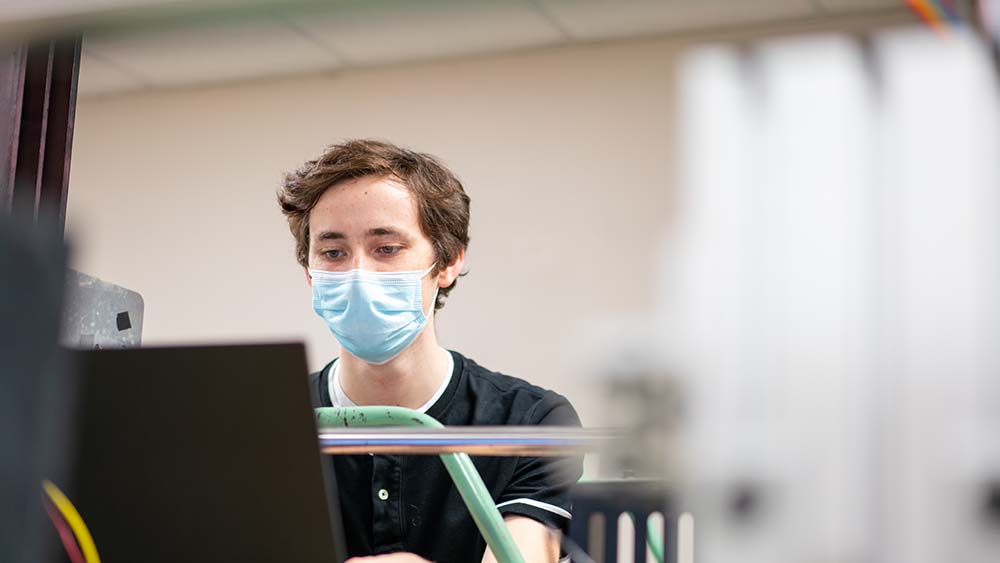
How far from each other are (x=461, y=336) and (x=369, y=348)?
1404 millimetres

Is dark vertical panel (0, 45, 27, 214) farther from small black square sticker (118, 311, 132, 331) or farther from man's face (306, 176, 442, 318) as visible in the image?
small black square sticker (118, 311, 132, 331)

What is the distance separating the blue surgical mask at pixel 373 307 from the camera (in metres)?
1.72

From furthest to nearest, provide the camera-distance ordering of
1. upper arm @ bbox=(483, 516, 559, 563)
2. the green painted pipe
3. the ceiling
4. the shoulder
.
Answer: the ceiling < the shoulder < upper arm @ bbox=(483, 516, 559, 563) < the green painted pipe

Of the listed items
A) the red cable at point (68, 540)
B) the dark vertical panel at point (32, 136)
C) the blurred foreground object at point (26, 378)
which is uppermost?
the dark vertical panel at point (32, 136)

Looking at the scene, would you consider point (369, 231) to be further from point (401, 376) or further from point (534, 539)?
point (534, 539)

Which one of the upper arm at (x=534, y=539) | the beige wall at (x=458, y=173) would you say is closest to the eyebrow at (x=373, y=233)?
the upper arm at (x=534, y=539)

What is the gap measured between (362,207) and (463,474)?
842 mm

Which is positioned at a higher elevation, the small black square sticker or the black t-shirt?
the small black square sticker

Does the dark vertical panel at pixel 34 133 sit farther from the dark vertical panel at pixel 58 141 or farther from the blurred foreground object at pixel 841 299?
the blurred foreground object at pixel 841 299

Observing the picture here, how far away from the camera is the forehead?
1650 mm

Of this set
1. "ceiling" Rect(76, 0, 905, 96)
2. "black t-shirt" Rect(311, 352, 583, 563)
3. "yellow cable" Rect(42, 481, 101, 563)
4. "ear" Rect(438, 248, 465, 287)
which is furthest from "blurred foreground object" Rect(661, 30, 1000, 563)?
"ceiling" Rect(76, 0, 905, 96)

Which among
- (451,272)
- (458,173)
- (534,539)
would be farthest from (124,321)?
(458,173)

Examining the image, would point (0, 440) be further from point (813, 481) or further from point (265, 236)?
point (265, 236)

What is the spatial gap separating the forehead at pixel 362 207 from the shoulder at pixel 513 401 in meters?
0.24
